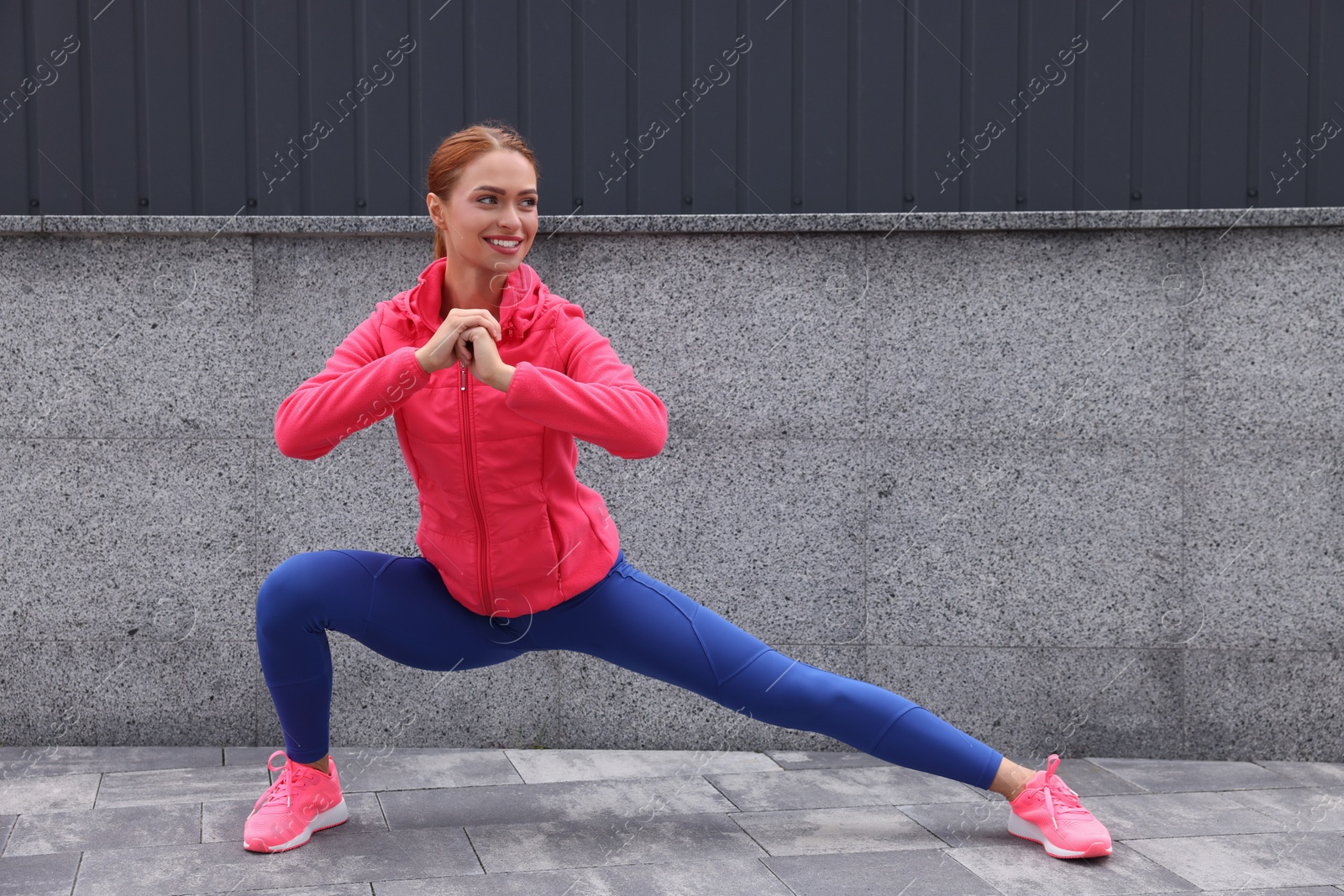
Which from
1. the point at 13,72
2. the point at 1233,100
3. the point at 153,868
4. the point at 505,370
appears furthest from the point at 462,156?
the point at 1233,100

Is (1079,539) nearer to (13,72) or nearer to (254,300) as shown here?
(254,300)

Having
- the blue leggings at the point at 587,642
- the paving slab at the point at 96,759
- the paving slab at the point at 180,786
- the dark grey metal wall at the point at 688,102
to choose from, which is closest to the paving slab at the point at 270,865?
the blue leggings at the point at 587,642

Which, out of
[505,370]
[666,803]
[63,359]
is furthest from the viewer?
[63,359]

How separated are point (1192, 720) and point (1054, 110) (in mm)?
2536

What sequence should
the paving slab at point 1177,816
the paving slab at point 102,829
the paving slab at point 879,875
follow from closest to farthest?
1. the paving slab at point 879,875
2. the paving slab at point 102,829
3. the paving slab at point 1177,816

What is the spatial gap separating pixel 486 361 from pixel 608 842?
1595mm

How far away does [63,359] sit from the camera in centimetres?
457

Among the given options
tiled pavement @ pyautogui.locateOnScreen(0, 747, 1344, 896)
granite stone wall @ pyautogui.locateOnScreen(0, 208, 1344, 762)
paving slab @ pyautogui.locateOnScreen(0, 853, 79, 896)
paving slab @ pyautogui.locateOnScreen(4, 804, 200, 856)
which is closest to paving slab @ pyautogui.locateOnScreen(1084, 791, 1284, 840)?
tiled pavement @ pyautogui.locateOnScreen(0, 747, 1344, 896)

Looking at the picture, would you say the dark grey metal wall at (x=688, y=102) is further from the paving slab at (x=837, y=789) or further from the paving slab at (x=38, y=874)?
the paving slab at (x=38, y=874)

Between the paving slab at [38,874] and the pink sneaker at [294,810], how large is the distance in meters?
0.47

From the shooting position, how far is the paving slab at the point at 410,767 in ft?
13.8

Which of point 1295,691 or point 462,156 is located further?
point 1295,691

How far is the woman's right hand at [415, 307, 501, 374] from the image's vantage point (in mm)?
2926

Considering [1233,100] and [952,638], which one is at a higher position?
[1233,100]
